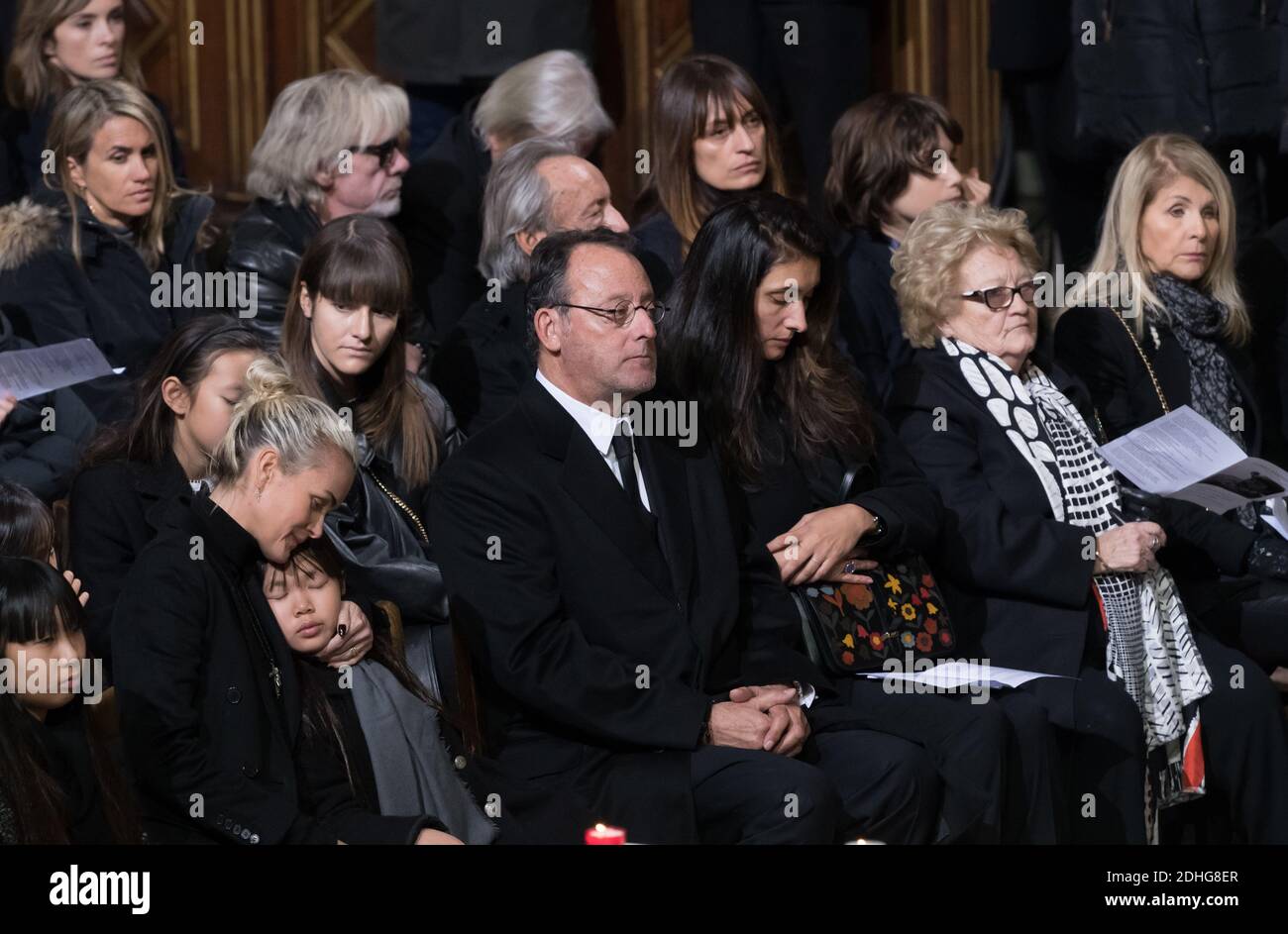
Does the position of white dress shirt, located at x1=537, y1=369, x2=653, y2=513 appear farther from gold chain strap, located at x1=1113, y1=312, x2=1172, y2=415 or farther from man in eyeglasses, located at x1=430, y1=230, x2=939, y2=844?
gold chain strap, located at x1=1113, y1=312, x2=1172, y2=415

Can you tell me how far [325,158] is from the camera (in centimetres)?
533

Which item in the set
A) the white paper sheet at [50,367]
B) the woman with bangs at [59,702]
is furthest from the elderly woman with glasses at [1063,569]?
the woman with bangs at [59,702]

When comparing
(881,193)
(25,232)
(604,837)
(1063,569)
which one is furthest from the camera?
(881,193)

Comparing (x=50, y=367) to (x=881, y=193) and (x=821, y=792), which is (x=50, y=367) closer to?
(x=821, y=792)

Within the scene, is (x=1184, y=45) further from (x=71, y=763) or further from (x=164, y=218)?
(x=71, y=763)

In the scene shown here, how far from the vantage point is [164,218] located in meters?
5.27

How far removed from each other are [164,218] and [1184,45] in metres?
3.19

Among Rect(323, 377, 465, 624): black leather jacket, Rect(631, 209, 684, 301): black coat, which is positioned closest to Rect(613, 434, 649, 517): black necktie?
Rect(323, 377, 465, 624): black leather jacket

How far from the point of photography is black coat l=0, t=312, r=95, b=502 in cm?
447

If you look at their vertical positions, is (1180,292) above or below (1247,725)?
above

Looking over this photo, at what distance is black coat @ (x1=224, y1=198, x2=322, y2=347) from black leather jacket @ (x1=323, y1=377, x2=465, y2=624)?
1.94 feet

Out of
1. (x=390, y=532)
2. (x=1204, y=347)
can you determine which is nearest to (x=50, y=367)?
(x=390, y=532)

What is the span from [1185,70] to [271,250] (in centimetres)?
293
